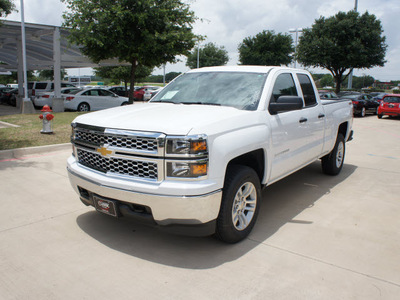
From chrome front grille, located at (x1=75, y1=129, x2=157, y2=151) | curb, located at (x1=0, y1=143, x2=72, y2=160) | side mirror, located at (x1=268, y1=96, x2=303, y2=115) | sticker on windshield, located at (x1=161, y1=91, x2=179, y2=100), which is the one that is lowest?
curb, located at (x1=0, y1=143, x2=72, y2=160)

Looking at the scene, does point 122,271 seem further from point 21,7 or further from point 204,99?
point 21,7

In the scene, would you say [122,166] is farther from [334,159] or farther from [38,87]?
[38,87]

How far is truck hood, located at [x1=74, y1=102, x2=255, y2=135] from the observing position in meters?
3.30

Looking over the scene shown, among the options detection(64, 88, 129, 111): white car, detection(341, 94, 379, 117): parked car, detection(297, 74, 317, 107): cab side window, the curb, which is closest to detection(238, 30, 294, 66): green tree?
detection(341, 94, 379, 117): parked car

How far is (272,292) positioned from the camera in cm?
300

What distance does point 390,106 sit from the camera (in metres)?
21.0

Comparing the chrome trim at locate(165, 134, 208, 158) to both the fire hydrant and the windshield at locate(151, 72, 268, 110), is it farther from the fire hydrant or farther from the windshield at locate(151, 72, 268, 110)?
the fire hydrant

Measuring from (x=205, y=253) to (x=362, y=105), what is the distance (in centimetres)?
2160

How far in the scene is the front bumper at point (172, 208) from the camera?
3.21 m

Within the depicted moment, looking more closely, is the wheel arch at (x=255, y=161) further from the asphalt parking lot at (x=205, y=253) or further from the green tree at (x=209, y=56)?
the green tree at (x=209, y=56)

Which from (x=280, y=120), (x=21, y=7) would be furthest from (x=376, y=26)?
(x=280, y=120)

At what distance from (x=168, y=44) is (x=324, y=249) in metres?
14.2

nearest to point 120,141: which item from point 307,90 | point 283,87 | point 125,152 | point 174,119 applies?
point 125,152

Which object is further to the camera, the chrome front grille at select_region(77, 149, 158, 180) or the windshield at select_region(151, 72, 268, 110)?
the windshield at select_region(151, 72, 268, 110)
